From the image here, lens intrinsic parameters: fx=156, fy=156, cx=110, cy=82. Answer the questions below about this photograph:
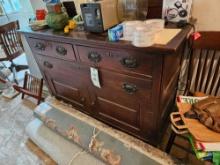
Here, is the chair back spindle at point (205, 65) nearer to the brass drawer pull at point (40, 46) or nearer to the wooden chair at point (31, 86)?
the brass drawer pull at point (40, 46)

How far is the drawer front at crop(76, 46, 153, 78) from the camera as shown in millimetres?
795

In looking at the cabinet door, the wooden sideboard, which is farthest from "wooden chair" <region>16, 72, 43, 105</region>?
the wooden sideboard

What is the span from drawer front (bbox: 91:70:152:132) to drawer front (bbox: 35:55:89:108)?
139mm

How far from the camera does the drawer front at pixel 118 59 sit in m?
0.79

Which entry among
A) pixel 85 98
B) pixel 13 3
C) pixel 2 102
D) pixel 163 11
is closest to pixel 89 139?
pixel 85 98

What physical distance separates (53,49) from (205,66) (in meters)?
1.13

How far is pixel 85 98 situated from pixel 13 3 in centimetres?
345

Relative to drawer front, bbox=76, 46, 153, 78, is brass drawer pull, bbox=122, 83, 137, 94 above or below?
below

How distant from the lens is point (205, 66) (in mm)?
1103

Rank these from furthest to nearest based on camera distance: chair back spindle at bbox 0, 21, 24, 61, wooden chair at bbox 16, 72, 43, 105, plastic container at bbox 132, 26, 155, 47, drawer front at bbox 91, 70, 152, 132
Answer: chair back spindle at bbox 0, 21, 24, 61, wooden chair at bbox 16, 72, 43, 105, drawer front at bbox 91, 70, 152, 132, plastic container at bbox 132, 26, 155, 47

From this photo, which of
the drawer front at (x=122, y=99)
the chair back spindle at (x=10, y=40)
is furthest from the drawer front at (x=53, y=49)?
the chair back spindle at (x=10, y=40)

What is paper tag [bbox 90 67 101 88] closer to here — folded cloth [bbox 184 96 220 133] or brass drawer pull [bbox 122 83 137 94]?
brass drawer pull [bbox 122 83 137 94]

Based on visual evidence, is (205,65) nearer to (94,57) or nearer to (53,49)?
(94,57)

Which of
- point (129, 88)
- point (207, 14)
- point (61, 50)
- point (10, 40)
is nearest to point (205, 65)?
point (207, 14)
